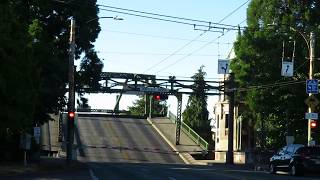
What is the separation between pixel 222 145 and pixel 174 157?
A: 469 inches

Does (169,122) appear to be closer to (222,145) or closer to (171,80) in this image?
(222,145)

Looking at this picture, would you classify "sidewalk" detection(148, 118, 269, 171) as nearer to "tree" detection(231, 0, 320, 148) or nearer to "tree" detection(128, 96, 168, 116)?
"tree" detection(231, 0, 320, 148)

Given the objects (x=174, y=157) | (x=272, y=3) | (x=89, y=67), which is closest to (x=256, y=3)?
(x=272, y=3)

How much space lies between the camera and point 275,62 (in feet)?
162

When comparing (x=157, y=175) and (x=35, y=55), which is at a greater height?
(x=35, y=55)

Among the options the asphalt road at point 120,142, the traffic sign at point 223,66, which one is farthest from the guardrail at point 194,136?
the traffic sign at point 223,66

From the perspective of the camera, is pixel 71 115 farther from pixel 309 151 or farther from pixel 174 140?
pixel 174 140

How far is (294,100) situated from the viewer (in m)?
49.2

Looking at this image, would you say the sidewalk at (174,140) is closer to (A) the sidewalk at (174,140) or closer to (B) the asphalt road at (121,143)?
(A) the sidewalk at (174,140)

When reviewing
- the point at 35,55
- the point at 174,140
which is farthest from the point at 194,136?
the point at 35,55

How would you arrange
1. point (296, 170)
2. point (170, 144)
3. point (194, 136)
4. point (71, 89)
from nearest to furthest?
point (296, 170)
point (71, 89)
point (170, 144)
point (194, 136)

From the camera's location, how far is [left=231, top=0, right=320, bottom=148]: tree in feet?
162

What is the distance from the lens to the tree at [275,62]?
162 feet

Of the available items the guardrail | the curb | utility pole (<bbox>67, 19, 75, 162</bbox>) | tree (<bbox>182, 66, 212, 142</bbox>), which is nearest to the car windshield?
utility pole (<bbox>67, 19, 75, 162</bbox>)
